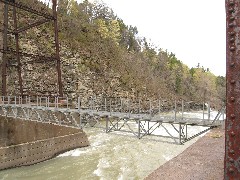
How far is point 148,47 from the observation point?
102438 mm

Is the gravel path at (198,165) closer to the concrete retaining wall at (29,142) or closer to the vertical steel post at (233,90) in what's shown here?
the vertical steel post at (233,90)

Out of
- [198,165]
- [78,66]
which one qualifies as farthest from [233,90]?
[78,66]

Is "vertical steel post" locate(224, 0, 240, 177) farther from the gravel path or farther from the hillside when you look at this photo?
the hillside

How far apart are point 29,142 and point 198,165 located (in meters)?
14.4

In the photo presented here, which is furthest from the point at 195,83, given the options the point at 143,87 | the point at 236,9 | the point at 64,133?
the point at 236,9

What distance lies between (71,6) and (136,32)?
47050 millimetres

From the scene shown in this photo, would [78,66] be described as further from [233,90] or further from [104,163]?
[233,90]

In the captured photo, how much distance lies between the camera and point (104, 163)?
17.4 m

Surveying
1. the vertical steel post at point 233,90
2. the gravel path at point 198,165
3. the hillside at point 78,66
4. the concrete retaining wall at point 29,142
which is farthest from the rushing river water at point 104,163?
the vertical steel post at point 233,90

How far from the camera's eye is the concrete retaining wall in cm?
1621

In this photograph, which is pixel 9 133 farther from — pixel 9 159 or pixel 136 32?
pixel 136 32

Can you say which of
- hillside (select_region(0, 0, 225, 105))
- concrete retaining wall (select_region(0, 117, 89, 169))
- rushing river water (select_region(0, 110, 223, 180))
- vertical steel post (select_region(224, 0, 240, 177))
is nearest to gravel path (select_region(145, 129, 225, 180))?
vertical steel post (select_region(224, 0, 240, 177))

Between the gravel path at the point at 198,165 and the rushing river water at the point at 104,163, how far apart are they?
6.21 m

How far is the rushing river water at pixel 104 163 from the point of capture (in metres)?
15.3
